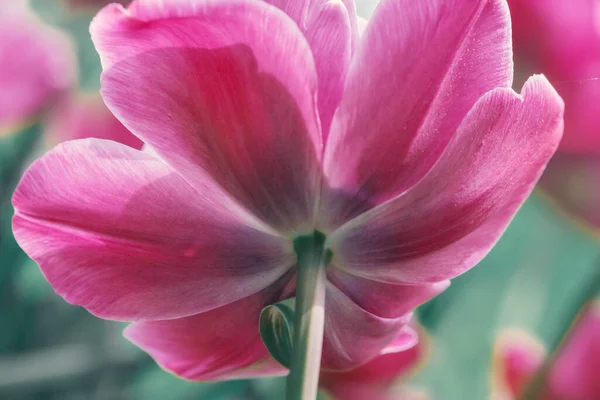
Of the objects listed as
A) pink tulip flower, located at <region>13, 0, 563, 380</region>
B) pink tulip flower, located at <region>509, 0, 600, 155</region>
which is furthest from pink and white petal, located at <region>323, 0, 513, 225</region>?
pink tulip flower, located at <region>509, 0, 600, 155</region>

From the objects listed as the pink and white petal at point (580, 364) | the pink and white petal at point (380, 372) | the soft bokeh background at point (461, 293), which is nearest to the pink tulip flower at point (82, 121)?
the soft bokeh background at point (461, 293)

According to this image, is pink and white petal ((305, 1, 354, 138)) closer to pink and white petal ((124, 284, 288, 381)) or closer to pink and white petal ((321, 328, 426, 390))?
pink and white petal ((124, 284, 288, 381))

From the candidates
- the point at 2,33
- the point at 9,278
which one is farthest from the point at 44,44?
the point at 9,278

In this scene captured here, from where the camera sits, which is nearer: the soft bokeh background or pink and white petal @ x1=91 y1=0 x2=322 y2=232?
pink and white petal @ x1=91 y1=0 x2=322 y2=232

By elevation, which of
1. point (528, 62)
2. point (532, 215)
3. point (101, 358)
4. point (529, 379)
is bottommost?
point (101, 358)

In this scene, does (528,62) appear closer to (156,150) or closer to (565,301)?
(565,301)

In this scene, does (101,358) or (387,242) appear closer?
(387,242)

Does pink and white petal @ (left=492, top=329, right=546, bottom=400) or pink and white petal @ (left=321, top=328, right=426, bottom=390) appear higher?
pink and white petal @ (left=492, top=329, right=546, bottom=400)
